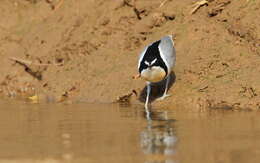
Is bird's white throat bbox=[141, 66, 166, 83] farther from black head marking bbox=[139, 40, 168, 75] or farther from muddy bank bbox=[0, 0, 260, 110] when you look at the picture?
muddy bank bbox=[0, 0, 260, 110]

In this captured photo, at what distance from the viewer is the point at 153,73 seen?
1147 cm

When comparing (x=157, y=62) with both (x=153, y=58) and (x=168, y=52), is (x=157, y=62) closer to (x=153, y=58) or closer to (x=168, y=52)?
(x=153, y=58)

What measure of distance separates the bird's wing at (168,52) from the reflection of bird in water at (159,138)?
2027 millimetres

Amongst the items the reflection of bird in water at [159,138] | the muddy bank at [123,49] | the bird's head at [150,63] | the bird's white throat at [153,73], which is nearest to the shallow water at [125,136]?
the reflection of bird in water at [159,138]

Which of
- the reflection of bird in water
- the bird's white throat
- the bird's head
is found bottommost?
the reflection of bird in water

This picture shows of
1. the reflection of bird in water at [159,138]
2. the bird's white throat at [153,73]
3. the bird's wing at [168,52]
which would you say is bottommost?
the reflection of bird in water at [159,138]

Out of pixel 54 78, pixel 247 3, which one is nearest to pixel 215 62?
pixel 247 3

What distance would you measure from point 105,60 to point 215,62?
2331 millimetres

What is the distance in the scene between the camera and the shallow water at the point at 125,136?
717 cm

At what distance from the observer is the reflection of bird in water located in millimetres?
7420

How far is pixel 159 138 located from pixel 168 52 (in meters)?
3.55

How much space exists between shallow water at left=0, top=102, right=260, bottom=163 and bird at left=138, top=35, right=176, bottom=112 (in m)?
0.61

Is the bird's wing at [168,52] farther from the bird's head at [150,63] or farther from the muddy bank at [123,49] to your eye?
the muddy bank at [123,49]

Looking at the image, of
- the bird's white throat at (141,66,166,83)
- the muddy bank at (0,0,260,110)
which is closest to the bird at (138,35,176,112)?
the bird's white throat at (141,66,166,83)
